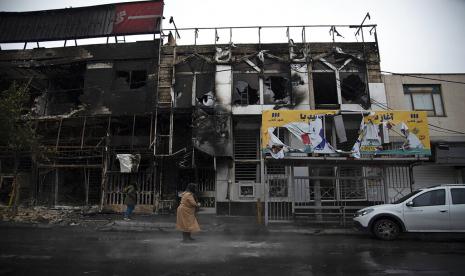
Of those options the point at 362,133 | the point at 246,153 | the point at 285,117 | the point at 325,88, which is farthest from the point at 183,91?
the point at 362,133

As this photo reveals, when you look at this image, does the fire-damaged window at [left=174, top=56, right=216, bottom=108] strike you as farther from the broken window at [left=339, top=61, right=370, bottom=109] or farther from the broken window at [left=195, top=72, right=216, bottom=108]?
the broken window at [left=339, top=61, right=370, bottom=109]

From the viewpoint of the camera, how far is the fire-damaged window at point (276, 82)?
16.3 m

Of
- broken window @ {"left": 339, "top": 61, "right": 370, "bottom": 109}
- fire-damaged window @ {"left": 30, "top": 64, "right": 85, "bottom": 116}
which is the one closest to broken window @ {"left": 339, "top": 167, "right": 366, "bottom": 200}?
broken window @ {"left": 339, "top": 61, "right": 370, "bottom": 109}

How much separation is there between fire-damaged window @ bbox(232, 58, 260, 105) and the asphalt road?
7.58m

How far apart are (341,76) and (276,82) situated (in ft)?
10.3

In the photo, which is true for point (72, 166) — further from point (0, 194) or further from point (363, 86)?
point (363, 86)

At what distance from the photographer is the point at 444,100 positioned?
16297 millimetres

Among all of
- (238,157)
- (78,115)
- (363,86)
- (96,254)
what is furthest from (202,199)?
(363,86)

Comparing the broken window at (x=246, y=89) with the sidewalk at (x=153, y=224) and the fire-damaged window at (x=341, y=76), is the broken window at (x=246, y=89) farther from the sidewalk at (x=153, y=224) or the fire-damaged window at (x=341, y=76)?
the sidewalk at (x=153, y=224)

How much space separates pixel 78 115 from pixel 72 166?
256 centimetres

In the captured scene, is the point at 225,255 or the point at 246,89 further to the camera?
the point at 246,89

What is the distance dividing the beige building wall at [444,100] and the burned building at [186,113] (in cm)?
80

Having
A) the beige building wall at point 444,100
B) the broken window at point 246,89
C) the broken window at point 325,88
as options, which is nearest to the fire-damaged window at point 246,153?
the broken window at point 246,89

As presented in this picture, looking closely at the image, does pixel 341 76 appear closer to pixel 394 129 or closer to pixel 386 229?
pixel 394 129
